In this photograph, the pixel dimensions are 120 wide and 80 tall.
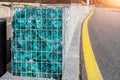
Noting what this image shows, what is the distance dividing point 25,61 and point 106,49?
5.13m

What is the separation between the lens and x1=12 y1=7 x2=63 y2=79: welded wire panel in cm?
704

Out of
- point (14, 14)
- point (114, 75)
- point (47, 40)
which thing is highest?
point (14, 14)

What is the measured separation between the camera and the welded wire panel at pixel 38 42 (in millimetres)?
7043

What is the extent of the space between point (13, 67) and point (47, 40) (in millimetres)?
855

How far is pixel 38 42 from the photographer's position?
23.2 feet

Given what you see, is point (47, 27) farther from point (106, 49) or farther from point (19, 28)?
point (106, 49)

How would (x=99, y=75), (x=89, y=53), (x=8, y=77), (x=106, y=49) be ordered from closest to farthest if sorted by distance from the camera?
(x=8, y=77)
(x=99, y=75)
(x=89, y=53)
(x=106, y=49)

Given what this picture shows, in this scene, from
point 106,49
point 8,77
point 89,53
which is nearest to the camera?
point 8,77

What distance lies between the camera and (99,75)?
7.49m

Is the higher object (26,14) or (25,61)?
(26,14)

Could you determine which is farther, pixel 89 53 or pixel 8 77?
pixel 89 53

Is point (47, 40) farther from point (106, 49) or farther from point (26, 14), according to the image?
point (106, 49)

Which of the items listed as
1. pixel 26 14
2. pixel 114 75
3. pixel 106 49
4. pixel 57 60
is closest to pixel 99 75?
pixel 114 75

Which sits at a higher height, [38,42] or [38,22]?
[38,22]
